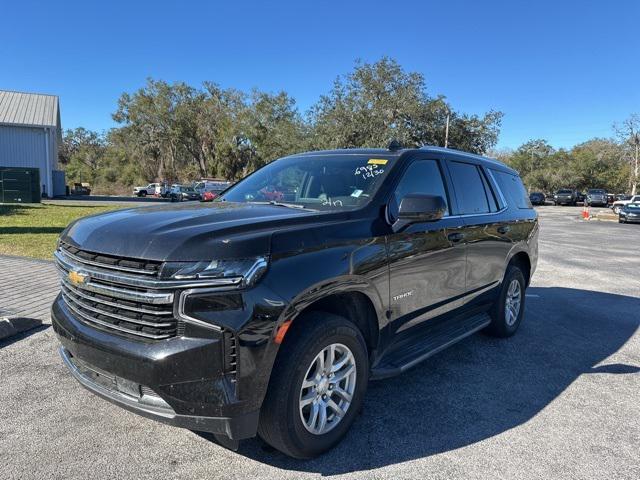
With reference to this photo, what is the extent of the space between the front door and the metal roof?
34301 millimetres

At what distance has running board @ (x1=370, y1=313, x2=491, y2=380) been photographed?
333 centimetres

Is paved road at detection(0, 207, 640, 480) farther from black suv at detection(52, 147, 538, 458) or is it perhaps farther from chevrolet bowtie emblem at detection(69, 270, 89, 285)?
chevrolet bowtie emblem at detection(69, 270, 89, 285)

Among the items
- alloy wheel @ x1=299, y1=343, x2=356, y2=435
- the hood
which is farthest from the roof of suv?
alloy wheel @ x1=299, y1=343, x2=356, y2=435

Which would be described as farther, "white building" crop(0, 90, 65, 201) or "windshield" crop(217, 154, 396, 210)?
"white building" crop(0, 90, 65, 201)

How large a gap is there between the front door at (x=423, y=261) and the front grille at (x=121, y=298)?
1.57 metres

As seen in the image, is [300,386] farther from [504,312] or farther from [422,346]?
[504,312]

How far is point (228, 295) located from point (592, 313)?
5.98 meters

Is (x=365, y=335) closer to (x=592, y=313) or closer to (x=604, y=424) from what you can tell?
(x=604, y=424)

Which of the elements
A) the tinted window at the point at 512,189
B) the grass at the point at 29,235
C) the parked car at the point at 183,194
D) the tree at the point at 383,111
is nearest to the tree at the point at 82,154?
the parked car at the point at 183,194

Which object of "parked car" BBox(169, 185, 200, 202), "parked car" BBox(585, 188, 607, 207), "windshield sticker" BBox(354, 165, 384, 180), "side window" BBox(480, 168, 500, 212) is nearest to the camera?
"windshield sticker" BBox(354, 165, 384, 180)

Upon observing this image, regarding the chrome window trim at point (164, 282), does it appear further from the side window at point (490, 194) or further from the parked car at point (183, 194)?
the parked car at point (183, 194)

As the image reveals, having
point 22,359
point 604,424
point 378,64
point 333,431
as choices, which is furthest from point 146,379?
point 378,64

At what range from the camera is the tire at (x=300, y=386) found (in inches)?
102

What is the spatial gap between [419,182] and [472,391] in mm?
1782
